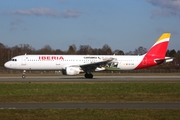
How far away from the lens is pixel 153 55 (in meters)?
50.2

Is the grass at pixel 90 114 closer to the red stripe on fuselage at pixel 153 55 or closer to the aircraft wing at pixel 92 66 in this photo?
the aircraft wing at pixel 92 66

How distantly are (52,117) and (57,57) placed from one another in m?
33.4

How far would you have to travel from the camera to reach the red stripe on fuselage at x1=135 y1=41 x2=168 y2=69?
4981cm

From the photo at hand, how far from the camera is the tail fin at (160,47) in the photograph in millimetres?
50250

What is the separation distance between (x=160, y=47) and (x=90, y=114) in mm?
38698

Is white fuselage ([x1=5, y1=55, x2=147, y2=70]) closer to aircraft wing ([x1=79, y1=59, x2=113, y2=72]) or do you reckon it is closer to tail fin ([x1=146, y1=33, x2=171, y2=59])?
aircraft wing ([x1=79, y1=59, x2=113, y2=72])

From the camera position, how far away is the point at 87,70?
4547 centimetres

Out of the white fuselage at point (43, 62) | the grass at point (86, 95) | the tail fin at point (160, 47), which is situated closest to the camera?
the grass at point (86, 95)

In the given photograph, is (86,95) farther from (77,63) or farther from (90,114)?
(77,63)

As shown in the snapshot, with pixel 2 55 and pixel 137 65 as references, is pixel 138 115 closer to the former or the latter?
pixel 137 65

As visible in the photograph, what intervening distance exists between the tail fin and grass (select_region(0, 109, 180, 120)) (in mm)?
36642

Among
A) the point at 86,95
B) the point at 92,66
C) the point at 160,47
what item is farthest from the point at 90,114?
the point at 160,47

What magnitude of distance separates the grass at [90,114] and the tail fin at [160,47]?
36.6m

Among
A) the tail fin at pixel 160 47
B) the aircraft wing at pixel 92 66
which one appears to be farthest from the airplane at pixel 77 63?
the tail fin at pixel 160 47
